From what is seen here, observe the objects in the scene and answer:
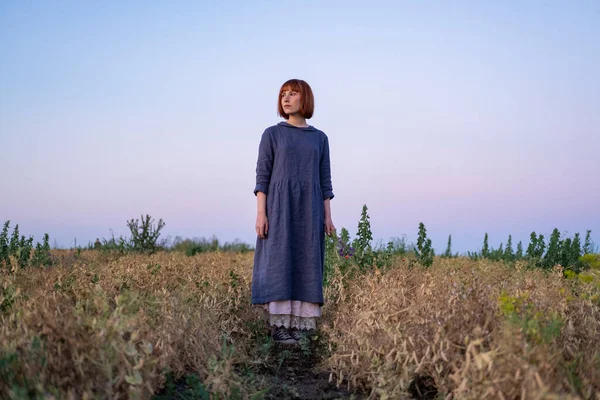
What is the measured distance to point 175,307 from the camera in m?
4.72

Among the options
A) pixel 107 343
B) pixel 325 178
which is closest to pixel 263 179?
pixel 325 178

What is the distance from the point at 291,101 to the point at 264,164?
674 millimetres

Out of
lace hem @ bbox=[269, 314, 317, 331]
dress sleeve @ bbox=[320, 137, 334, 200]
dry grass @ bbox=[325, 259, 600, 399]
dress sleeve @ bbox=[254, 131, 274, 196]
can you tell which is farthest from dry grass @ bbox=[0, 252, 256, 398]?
dress sleeve @ bbox=[320, 137, 334, 200]

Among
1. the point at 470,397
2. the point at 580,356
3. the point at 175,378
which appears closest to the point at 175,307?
the point at 175,378

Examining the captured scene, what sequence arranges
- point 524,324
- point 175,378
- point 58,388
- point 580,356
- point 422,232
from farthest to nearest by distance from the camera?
point 422,232 < point 175,378 < point 580,356 < point 524,324 < point 58,388

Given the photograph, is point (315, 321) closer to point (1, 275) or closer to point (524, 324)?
point (524, 324)

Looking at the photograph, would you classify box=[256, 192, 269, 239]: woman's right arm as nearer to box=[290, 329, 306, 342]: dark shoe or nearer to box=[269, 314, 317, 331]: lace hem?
box=[269, 314, 317, 331]: lace hem

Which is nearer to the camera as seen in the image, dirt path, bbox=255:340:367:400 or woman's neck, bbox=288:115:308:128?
dirt path, bbox=255:340:367:400

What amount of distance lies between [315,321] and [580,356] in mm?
2581

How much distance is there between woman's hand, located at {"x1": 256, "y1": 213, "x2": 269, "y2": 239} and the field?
2.29 ft

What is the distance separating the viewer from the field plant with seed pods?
3.37 m

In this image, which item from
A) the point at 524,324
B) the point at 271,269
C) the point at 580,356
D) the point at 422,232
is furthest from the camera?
the point at 422,232

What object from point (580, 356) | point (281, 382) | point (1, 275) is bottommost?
point (281, 382)

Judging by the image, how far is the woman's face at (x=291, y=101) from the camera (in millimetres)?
6148
